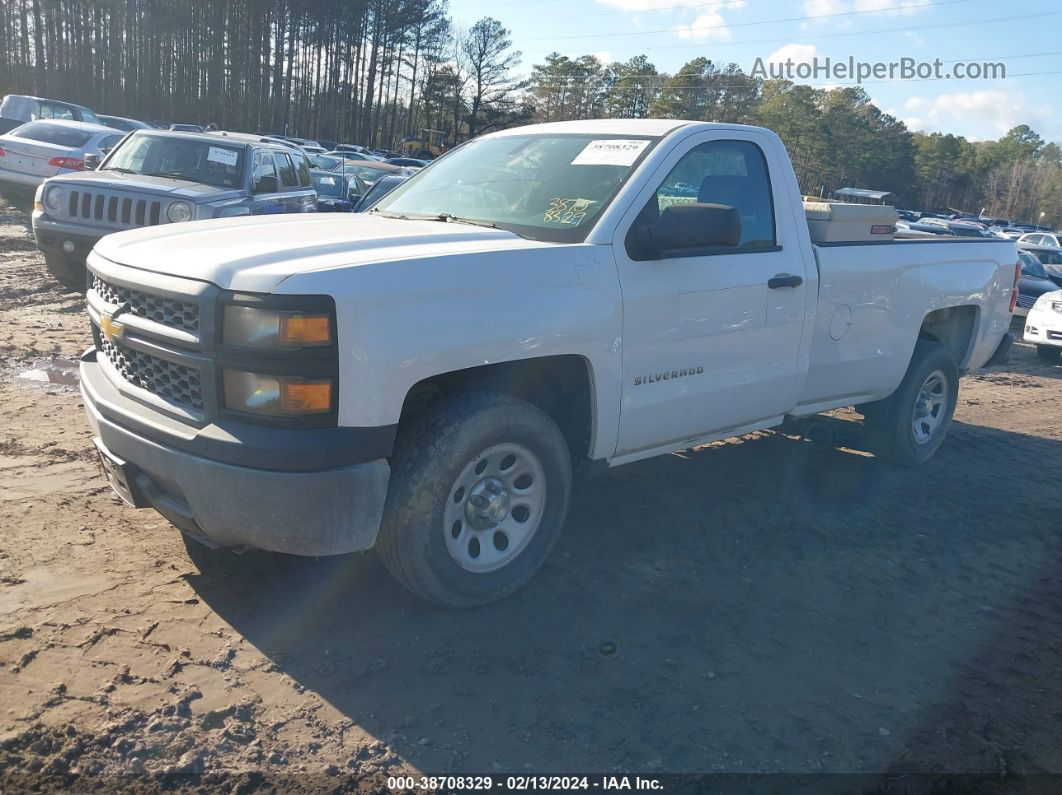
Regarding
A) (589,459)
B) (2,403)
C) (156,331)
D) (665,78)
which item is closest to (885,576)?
(589,459)

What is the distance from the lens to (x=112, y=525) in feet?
14.1

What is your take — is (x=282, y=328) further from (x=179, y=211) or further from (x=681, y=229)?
(x=179, y=211)

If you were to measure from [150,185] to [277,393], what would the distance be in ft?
21.6

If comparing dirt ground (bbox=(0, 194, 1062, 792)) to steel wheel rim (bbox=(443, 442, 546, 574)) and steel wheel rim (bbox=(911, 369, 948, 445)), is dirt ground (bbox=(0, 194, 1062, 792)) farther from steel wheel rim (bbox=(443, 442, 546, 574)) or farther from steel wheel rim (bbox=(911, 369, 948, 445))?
steel wheel rim (bbox=(911, 369, 948, 445))

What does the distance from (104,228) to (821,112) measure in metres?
58.6

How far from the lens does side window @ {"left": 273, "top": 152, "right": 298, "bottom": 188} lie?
1033 cm

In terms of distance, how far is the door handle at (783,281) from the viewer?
15.4ft

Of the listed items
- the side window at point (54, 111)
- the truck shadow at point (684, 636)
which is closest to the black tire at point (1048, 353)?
the truck shadow at point (684, 636)

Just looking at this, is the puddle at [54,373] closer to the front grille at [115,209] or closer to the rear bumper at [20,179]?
the front grille at [115,209]

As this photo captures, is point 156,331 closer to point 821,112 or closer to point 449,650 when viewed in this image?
point 449,650

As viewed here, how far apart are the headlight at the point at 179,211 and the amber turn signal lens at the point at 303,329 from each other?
607cm

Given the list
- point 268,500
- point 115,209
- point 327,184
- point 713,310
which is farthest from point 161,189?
point 327,184

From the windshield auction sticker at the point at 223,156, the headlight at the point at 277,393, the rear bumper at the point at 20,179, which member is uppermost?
the windshield auction sticker at the point at 223,156

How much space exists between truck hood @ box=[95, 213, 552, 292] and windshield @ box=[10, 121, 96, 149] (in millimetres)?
13096
